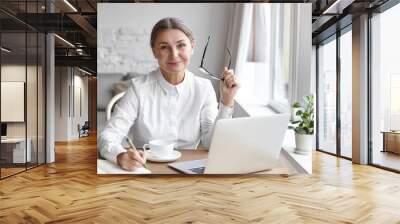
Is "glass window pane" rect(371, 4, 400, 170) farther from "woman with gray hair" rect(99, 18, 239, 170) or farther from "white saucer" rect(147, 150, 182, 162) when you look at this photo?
"white saucer" rect(147, 150, 182, 162)

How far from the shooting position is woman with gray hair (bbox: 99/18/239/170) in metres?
4.68

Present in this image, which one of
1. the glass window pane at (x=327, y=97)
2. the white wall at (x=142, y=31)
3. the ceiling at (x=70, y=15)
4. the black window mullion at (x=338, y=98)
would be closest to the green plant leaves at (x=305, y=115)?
the white wall at (x=142, y=31)

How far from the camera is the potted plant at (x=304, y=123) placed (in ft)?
15.9

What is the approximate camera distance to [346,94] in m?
7.02

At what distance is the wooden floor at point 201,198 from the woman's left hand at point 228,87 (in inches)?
42.2

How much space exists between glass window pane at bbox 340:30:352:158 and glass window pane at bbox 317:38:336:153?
0.36 meters

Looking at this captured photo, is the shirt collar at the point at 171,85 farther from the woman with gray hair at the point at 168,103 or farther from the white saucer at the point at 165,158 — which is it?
the white saucer at the point at 165,158

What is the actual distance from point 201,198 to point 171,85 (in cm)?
162

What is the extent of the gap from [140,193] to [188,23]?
91.1 inches

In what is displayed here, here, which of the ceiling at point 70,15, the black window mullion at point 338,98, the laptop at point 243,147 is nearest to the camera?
the laptop at point 243,147

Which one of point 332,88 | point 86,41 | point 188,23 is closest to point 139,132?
point 188,23

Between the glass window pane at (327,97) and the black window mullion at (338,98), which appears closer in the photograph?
the black window mullion at (338,98)

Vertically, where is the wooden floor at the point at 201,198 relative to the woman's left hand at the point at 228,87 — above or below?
below

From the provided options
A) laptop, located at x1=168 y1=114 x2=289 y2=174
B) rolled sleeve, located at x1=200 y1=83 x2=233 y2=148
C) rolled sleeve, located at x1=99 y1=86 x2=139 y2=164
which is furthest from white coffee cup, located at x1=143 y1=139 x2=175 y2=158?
rolled sleeve, located at x1=200 y1=83 x2=233 y2=148
